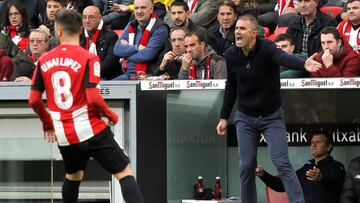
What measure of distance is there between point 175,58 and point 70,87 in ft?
12.8

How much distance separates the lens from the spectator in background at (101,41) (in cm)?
1339

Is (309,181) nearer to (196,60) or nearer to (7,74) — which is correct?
(196,60)

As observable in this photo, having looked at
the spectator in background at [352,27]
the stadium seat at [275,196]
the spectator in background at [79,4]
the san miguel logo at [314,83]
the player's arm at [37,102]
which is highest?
the spectator in background at [79,4]

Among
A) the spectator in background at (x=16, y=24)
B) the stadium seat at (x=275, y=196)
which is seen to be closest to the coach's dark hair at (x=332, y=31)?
the stadium seat at (x=275, y=196)

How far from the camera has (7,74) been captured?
13297 millimetres

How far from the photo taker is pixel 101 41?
13508mm

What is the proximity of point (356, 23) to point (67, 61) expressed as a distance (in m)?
4.71

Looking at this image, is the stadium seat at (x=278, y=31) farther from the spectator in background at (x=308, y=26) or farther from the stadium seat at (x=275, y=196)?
the stadium seat at (x=275, y=196)

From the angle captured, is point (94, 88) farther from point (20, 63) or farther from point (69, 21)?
point (20, 63)

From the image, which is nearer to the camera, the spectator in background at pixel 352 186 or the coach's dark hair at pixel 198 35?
the spectator in background at pixel 352 186

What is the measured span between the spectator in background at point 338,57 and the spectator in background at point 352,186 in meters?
1.01

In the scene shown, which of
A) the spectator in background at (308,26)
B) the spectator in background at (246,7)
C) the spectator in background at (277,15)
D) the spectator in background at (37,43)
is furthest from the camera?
the spectator in background at (277,15)

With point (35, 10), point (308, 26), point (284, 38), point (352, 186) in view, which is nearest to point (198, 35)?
point (284, 38)

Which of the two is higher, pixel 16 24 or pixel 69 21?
pixel 16 24
